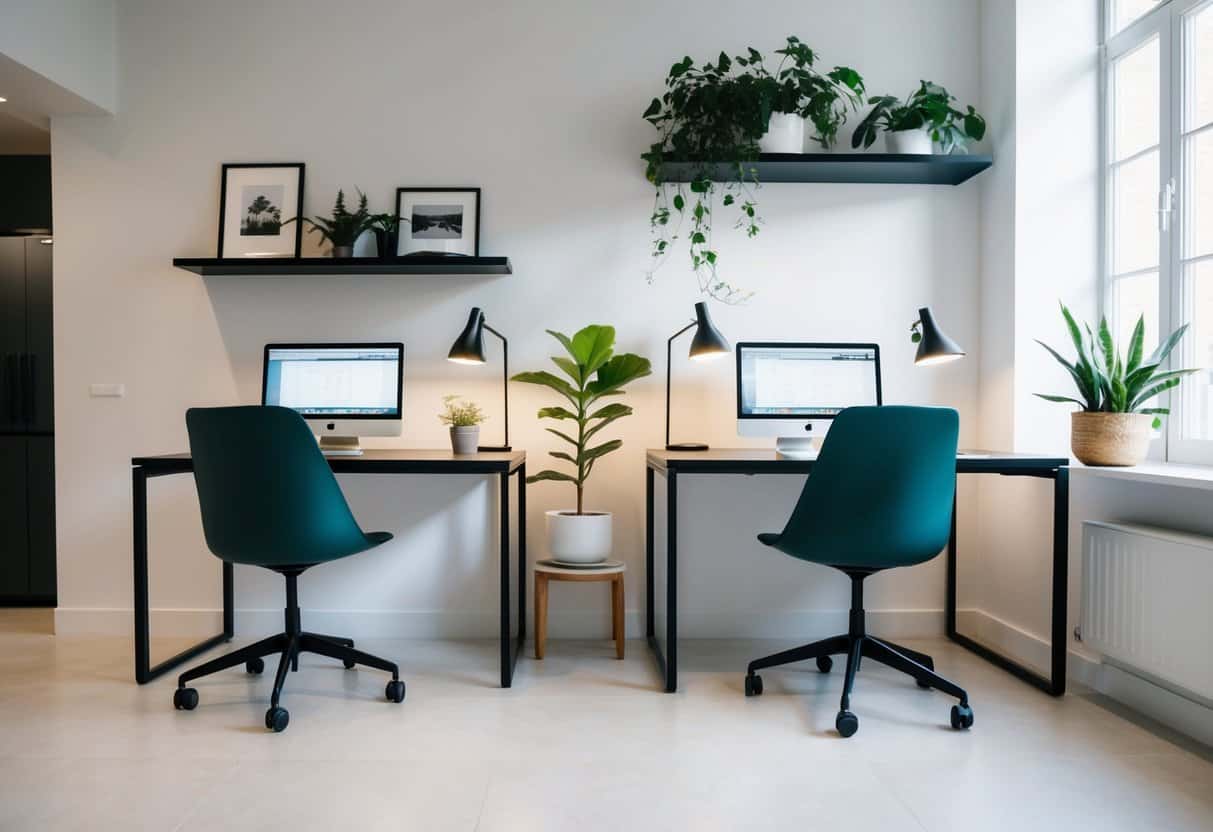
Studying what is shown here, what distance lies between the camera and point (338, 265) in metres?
3.16

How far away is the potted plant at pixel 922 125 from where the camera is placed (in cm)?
313

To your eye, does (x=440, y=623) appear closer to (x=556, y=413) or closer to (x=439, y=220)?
(x=556, y=413)

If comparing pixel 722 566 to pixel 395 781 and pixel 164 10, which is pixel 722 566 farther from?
pixel 164 10

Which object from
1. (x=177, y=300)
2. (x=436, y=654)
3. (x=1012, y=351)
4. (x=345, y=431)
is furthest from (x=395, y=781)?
(x=1012, y=351)

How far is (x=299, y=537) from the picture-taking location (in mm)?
2461

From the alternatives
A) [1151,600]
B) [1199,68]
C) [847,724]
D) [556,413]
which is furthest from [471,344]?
[1199,68]

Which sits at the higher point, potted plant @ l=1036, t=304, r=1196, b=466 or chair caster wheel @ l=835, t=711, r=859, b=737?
potted plant @ l=1036, t=304, r=1196, b=466

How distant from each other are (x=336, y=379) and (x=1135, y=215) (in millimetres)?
2816

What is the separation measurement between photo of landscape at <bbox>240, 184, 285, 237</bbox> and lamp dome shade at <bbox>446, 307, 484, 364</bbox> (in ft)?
2.94

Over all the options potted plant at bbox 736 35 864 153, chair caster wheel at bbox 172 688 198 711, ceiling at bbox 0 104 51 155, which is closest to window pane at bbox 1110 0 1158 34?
potted plant at bbox 736 35 864 153

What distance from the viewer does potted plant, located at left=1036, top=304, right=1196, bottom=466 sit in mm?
2508

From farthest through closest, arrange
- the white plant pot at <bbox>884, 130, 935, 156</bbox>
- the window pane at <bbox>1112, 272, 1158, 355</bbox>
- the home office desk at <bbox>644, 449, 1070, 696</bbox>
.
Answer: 1. the white plant pot at <bbox>884, 130, 935, 156</bbox>
2. the window pane at <bbox>1112, 272, 1158, 355</bbox>
3. the home office desk at <bbox>644, 449, 1070, 696</bbox>

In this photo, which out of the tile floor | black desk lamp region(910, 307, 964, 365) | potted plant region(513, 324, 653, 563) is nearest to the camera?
the tile floor

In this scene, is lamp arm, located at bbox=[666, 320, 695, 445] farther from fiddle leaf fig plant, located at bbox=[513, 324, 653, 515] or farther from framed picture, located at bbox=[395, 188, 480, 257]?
framed picture, located at bbox=[395, 188, 480, 257]
